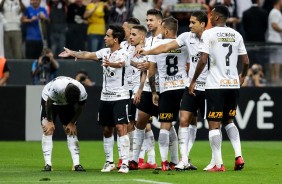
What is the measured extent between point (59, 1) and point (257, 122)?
20.9 ft

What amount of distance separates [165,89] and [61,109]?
1.80 metres

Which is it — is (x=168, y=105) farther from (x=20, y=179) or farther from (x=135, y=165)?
(x=20, y=179)

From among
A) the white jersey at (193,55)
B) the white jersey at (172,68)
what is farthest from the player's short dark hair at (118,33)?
the white jersey at (193,55)

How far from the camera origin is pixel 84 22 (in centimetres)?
2819

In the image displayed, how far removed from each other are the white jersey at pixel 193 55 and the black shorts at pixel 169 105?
0.28m

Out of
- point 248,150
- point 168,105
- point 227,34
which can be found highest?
point 227,34

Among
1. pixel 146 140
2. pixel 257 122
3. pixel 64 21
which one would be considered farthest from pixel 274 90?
pixel 146 140

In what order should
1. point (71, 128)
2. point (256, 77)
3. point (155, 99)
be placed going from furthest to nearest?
point (256, 77) → point (155, 99) → point (71, 128)

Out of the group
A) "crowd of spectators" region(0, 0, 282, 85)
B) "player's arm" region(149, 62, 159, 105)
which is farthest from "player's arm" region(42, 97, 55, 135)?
"crowd of spectators" region(0, 0, 282, 85)

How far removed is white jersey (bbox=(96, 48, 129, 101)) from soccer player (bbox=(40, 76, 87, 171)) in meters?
0.41

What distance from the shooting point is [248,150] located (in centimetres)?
2380

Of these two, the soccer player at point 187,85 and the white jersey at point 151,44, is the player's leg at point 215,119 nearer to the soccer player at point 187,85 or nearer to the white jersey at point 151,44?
the soccer player at point 187,85

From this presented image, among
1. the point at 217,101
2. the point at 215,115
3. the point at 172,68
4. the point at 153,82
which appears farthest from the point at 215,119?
the point at 153,82

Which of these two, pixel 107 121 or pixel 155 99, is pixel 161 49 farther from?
pixel 107 121
